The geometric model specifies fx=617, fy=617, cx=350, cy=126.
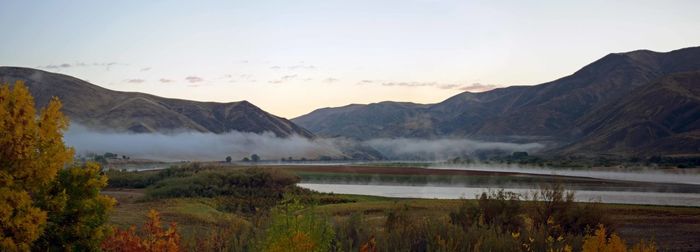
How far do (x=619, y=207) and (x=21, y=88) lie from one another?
122 ft

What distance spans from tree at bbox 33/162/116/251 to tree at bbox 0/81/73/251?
25.8 inches

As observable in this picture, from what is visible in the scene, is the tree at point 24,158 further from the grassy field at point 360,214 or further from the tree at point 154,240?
the grassy field at point 360,214

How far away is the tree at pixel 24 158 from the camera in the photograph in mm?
7941

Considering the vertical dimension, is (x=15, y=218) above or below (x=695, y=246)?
above

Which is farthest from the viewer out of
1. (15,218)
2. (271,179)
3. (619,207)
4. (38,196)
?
(271,179)

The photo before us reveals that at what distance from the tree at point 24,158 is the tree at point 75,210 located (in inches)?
→ 25.8

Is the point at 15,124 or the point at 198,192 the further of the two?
the point at 198,192

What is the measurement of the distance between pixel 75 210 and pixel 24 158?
1.65m

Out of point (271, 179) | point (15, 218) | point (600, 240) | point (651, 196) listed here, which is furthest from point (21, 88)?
point (651, 196)

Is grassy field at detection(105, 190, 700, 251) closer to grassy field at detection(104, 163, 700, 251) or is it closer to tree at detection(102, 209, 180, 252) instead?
grassy field at detection(104, 163, 700, 251)

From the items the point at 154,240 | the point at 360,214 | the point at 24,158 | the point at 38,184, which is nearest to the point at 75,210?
the point at 38,184

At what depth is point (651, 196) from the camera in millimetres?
50625

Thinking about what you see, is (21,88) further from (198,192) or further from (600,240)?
(198,192)

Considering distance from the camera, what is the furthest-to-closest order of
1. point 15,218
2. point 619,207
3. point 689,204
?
point 689,204, point 619,207, point 15,218
